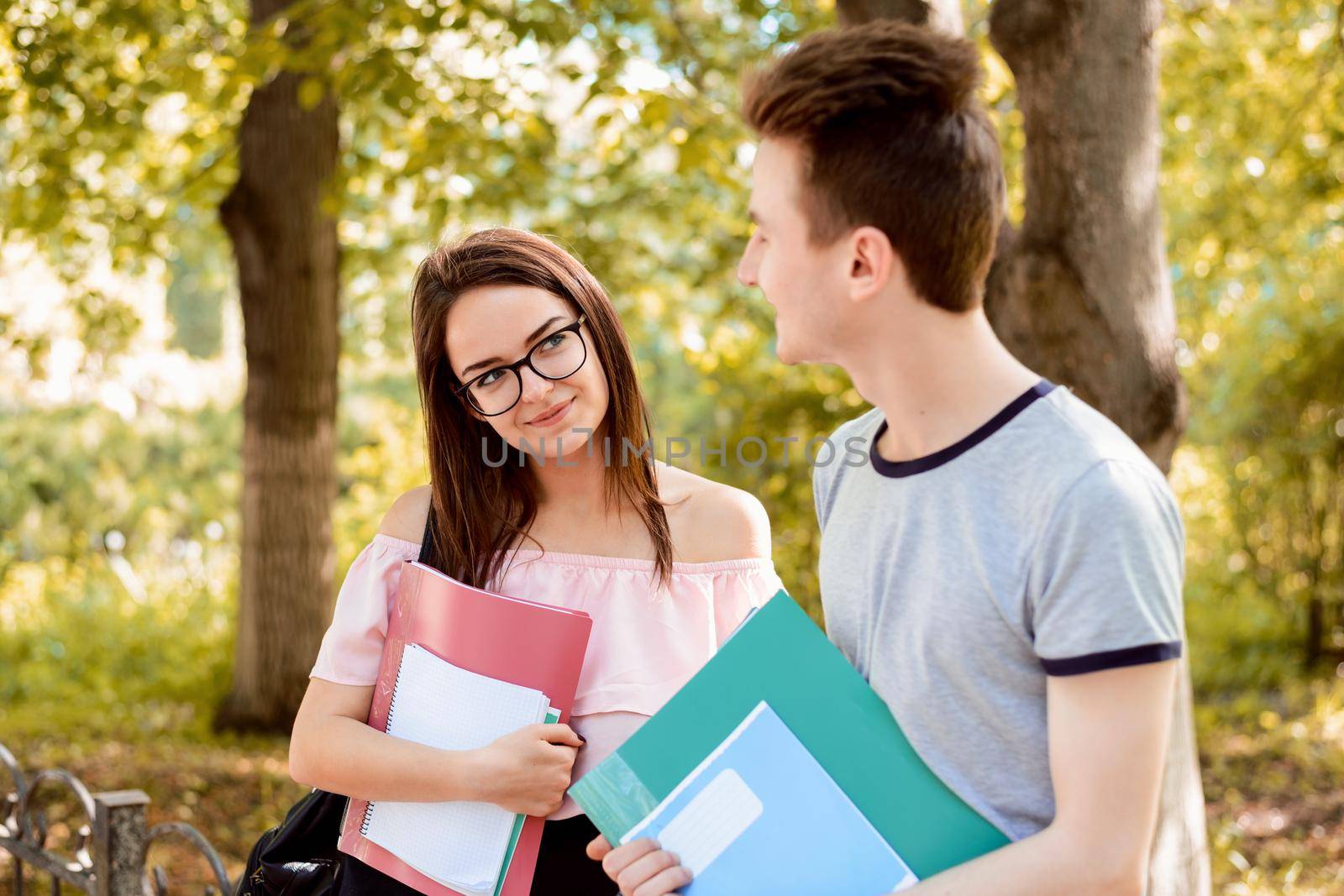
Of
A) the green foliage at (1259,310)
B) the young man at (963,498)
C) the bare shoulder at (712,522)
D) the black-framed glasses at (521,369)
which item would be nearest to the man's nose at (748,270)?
the young man at (963,498)

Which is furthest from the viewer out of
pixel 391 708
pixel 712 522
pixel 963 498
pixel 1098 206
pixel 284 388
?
pixel 284 388

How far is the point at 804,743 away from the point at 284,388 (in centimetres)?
493

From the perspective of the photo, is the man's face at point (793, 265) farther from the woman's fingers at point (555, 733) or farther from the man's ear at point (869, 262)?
the woman's fingers at point (555, 733)

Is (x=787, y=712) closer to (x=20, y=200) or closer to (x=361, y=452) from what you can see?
(x=20, y=200)

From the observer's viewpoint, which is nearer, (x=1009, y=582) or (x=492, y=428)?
(x=1009, y=582)

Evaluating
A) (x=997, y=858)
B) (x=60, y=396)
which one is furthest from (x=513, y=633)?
(x=60, y=396)

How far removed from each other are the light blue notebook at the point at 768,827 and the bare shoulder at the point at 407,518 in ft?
2.47

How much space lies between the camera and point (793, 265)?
4.02ft

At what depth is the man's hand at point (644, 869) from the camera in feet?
4.19

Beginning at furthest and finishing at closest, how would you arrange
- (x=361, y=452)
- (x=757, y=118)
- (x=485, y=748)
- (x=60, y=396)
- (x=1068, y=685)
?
(x=60, y=396), (x=361, y=452), (x=485, y=748), (x=757, y=118), (x=1068, y=685)

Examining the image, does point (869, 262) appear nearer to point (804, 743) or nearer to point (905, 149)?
point (905, 149)

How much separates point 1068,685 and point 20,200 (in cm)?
526

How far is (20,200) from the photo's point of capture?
5.11 m

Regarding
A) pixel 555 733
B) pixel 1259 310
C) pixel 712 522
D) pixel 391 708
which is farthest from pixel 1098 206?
pixel 1259 310
